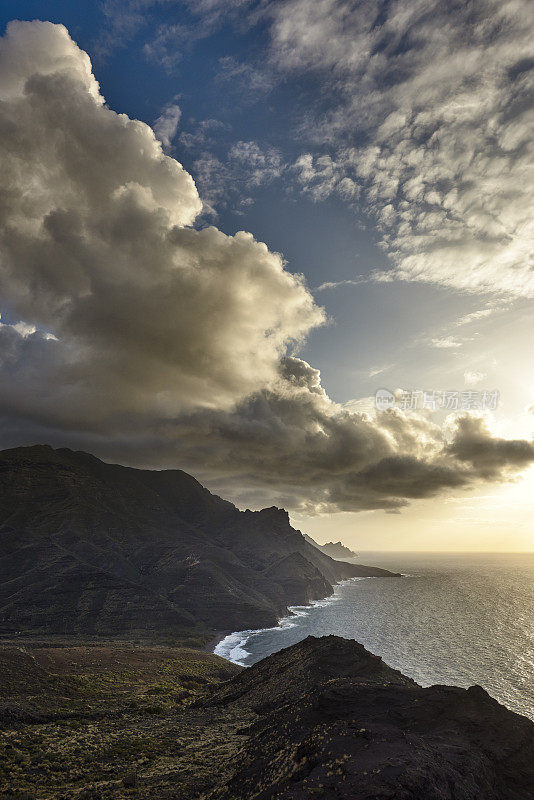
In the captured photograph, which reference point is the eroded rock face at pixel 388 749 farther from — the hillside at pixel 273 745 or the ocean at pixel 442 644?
the ocean at pixel 442 644

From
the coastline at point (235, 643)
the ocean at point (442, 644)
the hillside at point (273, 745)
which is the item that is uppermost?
the hillside at point (273, 745)

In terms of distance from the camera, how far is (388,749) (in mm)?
29859

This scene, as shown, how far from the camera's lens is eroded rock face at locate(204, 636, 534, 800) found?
25766 millimetres

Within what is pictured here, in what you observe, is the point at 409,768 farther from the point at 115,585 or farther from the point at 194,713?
the point at 115,585

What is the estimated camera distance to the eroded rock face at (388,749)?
2577 centimetres

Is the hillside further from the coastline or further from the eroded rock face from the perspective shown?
the coastline

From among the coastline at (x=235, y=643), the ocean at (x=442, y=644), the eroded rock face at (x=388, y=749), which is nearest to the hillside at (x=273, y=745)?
the eroded rock face at (x=388, y=749)

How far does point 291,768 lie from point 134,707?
148ft

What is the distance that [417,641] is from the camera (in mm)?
143625

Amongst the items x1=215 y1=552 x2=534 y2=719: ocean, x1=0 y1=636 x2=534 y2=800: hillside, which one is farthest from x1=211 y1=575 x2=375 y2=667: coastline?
x1=0 y1=636 x2=534 y2=800: hillside

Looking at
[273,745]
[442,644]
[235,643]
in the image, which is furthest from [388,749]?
[235,643]

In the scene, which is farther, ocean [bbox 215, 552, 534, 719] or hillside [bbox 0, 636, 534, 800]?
ocean [bbox 215, 552, 534, 719]

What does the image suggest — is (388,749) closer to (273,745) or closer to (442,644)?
(273,745)

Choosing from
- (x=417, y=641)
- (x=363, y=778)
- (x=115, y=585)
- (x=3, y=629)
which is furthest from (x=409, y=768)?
(x=115, y=585)
